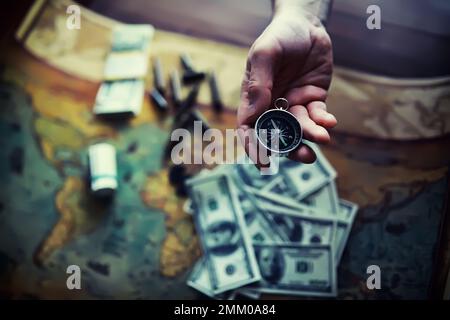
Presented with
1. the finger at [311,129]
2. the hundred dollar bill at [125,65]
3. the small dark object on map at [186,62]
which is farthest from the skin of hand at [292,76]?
the hundred dollar bill at [125,65]

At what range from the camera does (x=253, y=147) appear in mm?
1273

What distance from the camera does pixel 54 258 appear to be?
5.47ft

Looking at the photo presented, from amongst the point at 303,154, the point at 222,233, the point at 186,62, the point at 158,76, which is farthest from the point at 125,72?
the point at 303,154

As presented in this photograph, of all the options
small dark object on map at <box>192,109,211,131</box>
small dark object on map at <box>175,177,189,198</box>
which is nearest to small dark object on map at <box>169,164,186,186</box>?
small dark object on map at <box>175,177,189,198</box>

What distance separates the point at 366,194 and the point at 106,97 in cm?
116

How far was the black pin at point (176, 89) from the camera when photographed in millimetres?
1971

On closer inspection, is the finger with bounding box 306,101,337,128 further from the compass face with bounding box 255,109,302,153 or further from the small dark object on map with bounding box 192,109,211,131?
the small dark object on map with bounding box 192,109,211,131

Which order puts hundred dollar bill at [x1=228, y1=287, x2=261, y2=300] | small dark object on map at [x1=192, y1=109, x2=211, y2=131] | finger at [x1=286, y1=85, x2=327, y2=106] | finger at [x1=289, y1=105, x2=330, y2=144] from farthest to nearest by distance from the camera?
small dark object on map at [x1=192, y1=109, x2=211, y2=131] < hundred dollar bill at [x1=228, y1=287, x2=261, y2=300] < finger at [x1=286, y1=85, x2=327, y2=106] < finger at [x1=289, y1=105, x2=330, y2=144]

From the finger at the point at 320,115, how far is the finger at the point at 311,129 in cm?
2

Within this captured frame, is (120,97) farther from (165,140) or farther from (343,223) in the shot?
(343,223)

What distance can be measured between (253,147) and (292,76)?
0.29 m

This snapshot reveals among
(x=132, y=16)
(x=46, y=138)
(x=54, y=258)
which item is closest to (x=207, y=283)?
(x=54, y=258)

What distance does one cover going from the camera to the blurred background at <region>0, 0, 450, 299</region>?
1.65 meters
